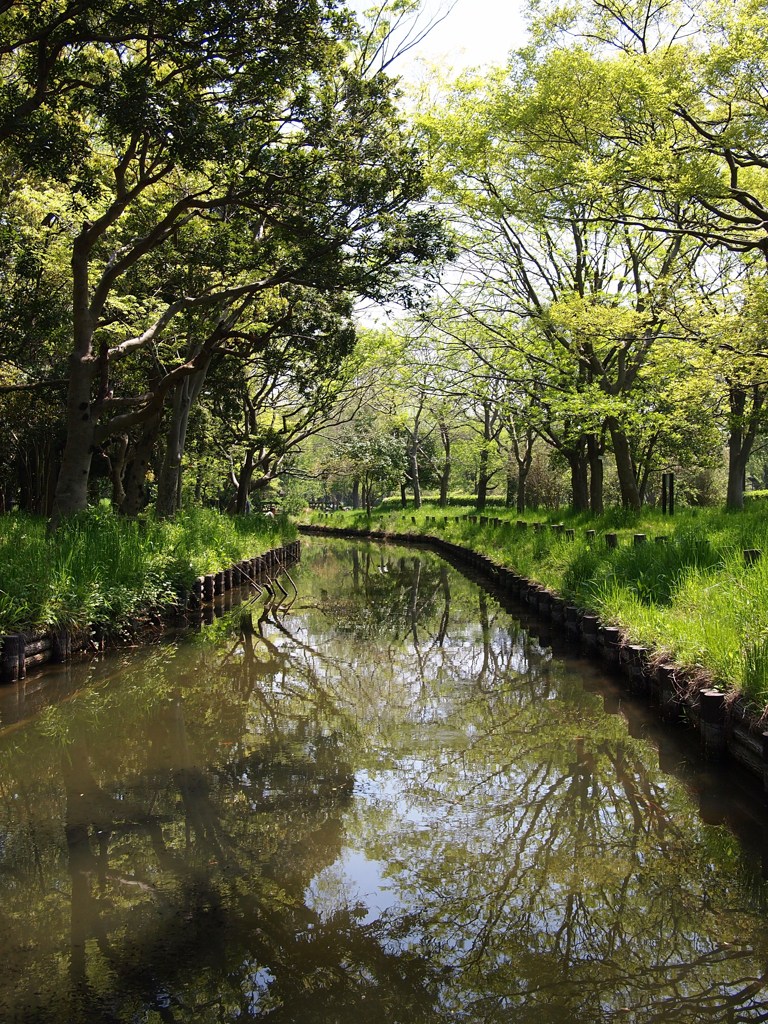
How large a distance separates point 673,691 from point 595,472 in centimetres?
1208

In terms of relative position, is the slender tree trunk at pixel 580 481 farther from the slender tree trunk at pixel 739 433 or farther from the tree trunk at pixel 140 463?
the tree trunk at pixel 140 463

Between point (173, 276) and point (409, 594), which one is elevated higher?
point (173, 276)

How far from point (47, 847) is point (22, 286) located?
1096 cm

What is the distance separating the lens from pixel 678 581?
8.02m

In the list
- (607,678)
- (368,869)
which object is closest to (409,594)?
(607,678)

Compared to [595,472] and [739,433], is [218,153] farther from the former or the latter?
[739,433]

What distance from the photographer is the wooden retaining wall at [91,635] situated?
713 centimetres

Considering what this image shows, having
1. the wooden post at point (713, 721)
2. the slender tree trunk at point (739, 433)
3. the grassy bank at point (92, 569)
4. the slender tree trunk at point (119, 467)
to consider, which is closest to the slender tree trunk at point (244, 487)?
the slender tree trunk at point (119, 467)

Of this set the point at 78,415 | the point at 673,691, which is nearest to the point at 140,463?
the point at 78,415

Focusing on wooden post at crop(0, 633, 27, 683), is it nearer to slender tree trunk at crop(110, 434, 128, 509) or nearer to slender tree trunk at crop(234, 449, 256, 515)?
slender tree trunk at crop(110, 434, 128, 509)

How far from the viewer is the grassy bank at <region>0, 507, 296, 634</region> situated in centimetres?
770

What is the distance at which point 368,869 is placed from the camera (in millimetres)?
3883

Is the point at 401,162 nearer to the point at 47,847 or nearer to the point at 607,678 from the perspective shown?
the point at 607,678

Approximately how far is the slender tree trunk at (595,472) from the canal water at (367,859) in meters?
10.3
